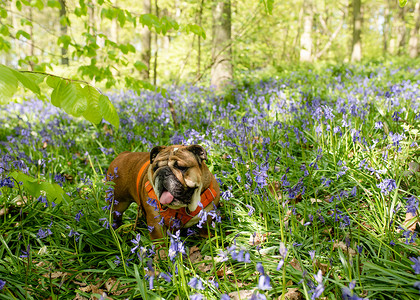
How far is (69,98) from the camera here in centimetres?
214

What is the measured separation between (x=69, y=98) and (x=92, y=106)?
6.6 inches

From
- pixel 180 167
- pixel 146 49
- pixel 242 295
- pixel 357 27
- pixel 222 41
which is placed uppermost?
pixel 357 27

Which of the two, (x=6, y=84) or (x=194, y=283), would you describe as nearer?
(x=194, y=283)

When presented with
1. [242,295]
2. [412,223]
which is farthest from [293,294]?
[412,223]

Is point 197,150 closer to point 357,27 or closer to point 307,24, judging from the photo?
point 307,24

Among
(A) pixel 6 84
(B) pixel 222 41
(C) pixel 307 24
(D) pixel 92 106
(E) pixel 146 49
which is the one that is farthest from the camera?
(C) pixel 307 24

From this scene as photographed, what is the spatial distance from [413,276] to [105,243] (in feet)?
9.13

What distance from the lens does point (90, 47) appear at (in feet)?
15.0

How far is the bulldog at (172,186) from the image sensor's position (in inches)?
100

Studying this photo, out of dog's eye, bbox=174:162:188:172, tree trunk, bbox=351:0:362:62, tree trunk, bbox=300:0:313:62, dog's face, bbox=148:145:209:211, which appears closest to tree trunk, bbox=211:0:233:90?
tree trunk, bbox=300:0:313:62

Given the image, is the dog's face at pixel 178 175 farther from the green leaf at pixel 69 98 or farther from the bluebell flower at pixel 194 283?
the bluebell flower at pixel 194 283

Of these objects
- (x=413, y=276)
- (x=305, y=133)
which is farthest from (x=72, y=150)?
(x=413, y=276)

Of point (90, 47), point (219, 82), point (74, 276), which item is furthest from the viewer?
point (219, 82)

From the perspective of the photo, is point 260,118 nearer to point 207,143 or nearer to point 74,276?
point 207,143
